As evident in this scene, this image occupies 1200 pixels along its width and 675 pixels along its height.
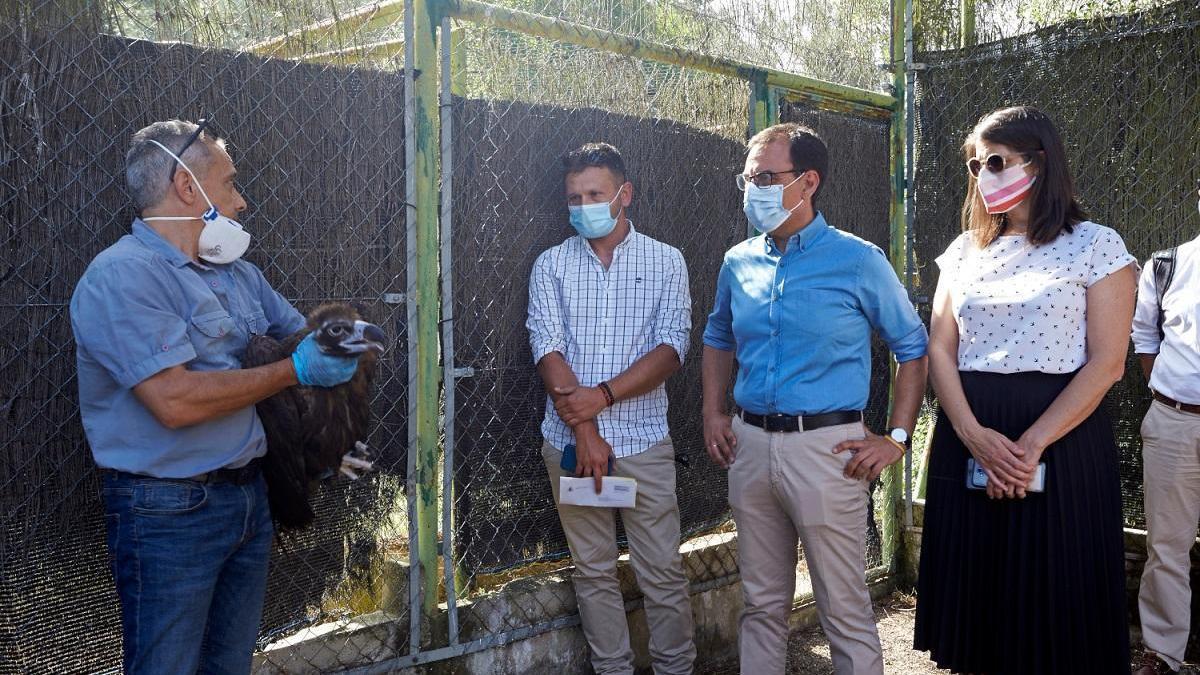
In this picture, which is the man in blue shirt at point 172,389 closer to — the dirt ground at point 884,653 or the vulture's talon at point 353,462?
the vulture's talon at point 353,462

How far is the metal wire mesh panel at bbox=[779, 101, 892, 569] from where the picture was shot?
16.0ft

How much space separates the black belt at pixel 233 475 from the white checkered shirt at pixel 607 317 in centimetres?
127

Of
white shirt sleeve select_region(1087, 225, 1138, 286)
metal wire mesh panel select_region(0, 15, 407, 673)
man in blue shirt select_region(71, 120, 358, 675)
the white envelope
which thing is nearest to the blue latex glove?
man in blue shirt select_region(71, 120, 358, 675)

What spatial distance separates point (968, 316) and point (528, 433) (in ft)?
5.58

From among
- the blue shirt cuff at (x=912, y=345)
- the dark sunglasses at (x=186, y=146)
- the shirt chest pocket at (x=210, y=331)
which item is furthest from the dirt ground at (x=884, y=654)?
the dark sunglasses at (x=186, y=146)

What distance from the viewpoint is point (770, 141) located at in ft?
10.9

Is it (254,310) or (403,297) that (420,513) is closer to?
(403,297)

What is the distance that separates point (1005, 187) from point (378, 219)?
2.10 metres

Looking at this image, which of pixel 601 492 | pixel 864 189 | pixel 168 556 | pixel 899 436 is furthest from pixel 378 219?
pixel 864 189

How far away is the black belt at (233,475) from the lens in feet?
7.93

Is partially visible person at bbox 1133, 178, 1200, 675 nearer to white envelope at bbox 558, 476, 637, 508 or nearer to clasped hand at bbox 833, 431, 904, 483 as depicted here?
clasped hand at bbox 833, 431, 904, 483

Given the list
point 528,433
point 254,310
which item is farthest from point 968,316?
point 254,310

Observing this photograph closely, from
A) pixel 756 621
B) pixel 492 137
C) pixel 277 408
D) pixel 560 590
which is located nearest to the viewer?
pixel 277 408

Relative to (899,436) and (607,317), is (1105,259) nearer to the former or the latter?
(899,436)
